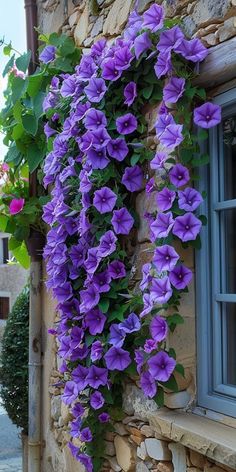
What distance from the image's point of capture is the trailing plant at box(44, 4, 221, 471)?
234 centimetres

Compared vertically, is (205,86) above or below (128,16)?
below

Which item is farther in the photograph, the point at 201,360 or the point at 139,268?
the point at 139,268

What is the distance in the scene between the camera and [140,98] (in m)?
2.63

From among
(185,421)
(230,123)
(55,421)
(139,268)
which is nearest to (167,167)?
(230,123)

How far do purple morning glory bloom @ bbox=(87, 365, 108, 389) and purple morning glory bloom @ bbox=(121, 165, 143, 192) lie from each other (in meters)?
0.81

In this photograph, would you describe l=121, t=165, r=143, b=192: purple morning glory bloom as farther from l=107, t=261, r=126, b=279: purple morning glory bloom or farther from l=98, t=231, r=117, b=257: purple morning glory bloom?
l=107, t=261, r=126, b=279: purple morning glory bloom

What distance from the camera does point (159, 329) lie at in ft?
7.70

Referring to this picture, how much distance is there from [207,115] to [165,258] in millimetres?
572

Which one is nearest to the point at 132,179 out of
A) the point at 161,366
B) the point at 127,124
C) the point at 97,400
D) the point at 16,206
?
the point at 127,124

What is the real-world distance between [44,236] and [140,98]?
4.65 ft

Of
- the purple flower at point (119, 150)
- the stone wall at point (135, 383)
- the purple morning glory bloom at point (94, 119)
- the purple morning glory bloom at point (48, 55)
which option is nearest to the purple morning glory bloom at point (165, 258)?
the stone wall at point (135, 383)

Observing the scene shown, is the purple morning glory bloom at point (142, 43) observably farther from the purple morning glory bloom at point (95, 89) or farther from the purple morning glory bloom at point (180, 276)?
the purple morning glory bloom at point (180, 276)

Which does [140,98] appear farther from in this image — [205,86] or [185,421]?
[185,421]

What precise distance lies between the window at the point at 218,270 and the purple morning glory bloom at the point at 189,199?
0.12 m
